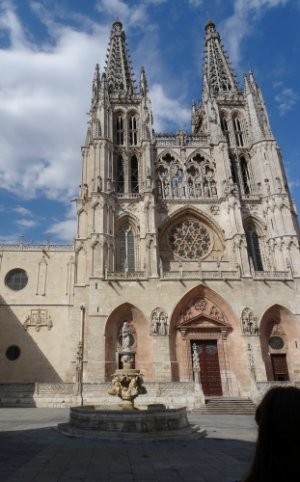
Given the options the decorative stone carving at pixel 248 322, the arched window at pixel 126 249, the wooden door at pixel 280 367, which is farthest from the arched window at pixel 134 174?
the wooden door at pixel 280 367

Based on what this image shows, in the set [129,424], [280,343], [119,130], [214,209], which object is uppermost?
[119,130]

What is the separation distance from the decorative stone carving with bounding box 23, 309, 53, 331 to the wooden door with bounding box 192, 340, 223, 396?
1063cm

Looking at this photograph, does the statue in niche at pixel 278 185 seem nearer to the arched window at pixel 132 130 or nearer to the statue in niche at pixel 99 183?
the arched window at pixel 132 130

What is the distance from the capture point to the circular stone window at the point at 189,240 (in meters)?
27.4

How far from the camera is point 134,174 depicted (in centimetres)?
3080

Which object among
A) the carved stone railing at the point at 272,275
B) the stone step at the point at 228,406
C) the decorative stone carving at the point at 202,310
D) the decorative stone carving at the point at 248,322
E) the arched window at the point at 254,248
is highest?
the arched window at the point at 254,248

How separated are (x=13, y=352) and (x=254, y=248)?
62.8ft

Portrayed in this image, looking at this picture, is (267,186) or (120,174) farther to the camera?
(120,174)

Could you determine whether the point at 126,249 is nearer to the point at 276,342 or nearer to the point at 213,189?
the point at 213,189

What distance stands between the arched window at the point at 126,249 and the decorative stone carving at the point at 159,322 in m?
4.22

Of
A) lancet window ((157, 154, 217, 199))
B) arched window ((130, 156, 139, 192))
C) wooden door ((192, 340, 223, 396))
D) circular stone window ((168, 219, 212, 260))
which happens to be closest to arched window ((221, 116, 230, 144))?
lancet window ((157, 154, 217, 199))

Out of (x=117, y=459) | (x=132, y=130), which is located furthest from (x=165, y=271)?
(x=117, y=459)

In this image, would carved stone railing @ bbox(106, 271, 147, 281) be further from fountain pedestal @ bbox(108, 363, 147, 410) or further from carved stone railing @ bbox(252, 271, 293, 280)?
fountain pedestal @ bbox(108, 363, 147, 410)

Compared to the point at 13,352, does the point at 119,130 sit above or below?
above
